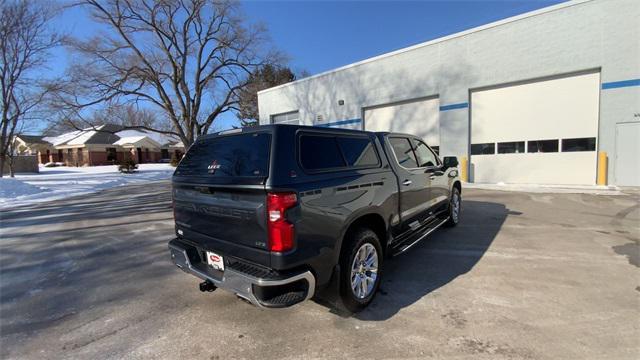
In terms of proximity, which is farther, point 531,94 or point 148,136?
point 148,136

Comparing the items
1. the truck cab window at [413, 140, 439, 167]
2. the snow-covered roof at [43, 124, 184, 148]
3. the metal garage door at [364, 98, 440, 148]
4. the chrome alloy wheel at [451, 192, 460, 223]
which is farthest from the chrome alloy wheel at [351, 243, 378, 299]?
the snow-covered roof at [43, 124, 184, 148]

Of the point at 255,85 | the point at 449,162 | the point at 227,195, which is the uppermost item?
the point at 255,85

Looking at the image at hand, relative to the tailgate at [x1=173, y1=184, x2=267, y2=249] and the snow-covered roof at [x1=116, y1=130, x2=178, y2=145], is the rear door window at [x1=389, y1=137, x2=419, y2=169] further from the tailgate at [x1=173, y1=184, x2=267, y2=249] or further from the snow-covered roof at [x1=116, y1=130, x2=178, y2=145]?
the snow-covered roof at [x1=116, y1=130, x2=178, y2=145]

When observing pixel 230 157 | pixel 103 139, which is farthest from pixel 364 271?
pixel 103 139

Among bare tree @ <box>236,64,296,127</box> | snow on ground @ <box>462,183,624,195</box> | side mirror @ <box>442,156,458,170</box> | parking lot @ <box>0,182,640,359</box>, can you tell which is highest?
bare tree @ <box>236,64,296,127</box>

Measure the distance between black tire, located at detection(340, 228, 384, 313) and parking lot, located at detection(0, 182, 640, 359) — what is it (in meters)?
0.13

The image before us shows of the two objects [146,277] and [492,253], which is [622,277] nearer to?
[492,253]

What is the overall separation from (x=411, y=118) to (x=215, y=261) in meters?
15.5

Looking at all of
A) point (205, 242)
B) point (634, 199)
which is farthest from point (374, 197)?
point (634, 199)

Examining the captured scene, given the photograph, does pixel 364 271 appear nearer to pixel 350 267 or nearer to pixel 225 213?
pixel 350 267

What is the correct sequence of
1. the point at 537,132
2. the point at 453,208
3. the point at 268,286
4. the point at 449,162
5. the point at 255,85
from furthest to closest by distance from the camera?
the point at 255,85
the point at 537,132
the point at 453,208
the point at 449,162
the point at 268,286

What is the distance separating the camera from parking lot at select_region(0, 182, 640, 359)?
2.67 metres

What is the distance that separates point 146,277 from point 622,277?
612 centimetres

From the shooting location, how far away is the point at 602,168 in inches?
459
